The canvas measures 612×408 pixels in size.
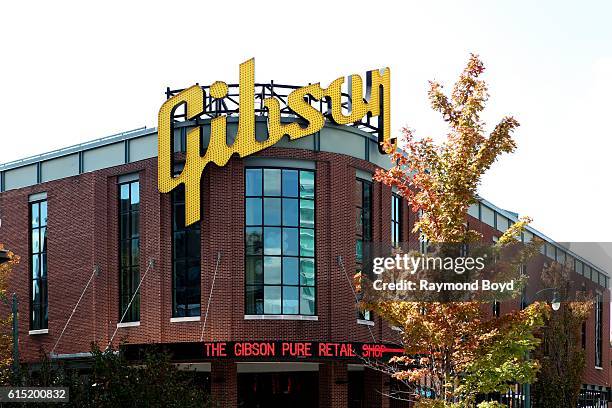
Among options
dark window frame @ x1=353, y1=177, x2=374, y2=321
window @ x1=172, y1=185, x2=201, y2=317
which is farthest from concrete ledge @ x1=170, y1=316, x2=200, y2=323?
dark window frame @ x1=353, y1=177, x2=374, y2=321

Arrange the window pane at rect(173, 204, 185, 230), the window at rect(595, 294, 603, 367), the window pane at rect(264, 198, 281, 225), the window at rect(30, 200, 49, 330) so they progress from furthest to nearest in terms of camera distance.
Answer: the window at rect(595, 294, 603, 367)
the window at rect(30, 200, 49, 330)
the window pane at rect(173, 204, 185, 230)
the window pane at rect(264, 198, 281, 225)

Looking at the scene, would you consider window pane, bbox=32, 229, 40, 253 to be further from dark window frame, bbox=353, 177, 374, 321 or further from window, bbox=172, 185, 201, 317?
dark window frame, bbox=353, 177, 374, 321

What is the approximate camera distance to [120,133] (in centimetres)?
4984

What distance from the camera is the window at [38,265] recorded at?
53.4 m

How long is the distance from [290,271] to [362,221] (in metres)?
4.93

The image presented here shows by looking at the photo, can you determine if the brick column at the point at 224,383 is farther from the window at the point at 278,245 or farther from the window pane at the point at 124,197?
the window pane at the point at 124,197

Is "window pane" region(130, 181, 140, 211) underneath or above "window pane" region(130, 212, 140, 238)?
above

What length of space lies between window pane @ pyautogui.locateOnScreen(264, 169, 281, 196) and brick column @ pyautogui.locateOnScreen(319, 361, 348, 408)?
7.95m

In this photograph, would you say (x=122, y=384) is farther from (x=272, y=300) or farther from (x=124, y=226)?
(x=124, y=226)

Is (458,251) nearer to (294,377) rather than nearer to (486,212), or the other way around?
(294,377)

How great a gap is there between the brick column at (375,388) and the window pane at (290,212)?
8.86 metres

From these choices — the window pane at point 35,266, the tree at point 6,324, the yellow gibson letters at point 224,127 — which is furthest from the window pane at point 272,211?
the window pane at point 35,266

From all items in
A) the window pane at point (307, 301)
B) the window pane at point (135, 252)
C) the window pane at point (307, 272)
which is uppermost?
the window pane at point (135, 252)

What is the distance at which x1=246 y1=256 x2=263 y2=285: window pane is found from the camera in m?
45.9
